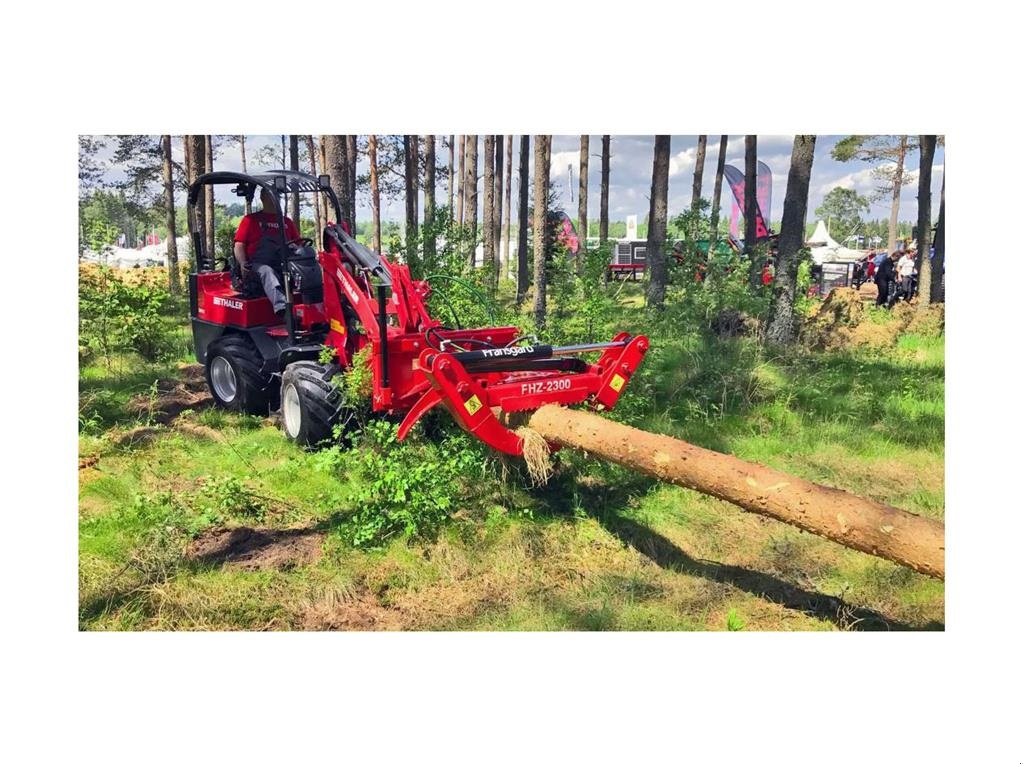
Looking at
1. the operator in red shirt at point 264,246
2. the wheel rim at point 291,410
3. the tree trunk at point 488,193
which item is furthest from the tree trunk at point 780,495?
the tree trunk at point 488,193

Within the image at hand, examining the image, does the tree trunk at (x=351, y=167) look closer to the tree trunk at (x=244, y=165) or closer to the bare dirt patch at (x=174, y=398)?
the tree trunk at (x=244, y=165)

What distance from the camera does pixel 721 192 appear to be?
17.3m

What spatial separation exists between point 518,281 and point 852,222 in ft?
22.5

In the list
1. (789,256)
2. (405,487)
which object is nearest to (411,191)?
(789,256)

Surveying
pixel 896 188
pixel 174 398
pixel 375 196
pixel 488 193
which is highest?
pixel 488 193

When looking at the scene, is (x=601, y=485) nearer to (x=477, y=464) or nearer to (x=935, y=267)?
(x=477, y=464)

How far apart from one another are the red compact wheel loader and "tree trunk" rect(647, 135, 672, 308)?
5337mm

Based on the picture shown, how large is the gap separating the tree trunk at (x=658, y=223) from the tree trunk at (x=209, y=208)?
5.72 metres

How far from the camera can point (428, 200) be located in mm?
10383

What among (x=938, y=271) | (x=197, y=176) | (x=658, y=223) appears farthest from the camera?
(x=938, y=271)

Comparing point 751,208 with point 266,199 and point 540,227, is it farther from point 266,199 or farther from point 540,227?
point 266,199

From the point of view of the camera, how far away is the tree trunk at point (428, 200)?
9.43m

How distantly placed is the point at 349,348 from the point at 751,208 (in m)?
10.5

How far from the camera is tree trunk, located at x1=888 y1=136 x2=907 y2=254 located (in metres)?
9.37
